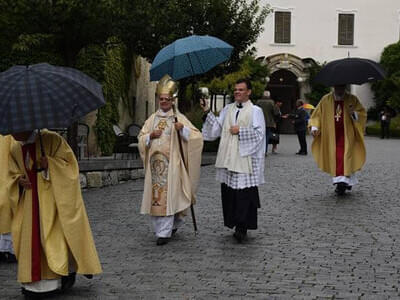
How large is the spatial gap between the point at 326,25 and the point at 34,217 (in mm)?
39694

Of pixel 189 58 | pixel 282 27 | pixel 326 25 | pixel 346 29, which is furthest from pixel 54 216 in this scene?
pixel 346 29

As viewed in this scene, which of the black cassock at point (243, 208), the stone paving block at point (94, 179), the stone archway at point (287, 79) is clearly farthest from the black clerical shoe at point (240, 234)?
the stone archway at point (287, 79)

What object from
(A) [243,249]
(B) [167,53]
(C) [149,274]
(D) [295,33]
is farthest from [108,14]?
(D) [295,33]

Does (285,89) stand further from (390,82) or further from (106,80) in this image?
(106,80)

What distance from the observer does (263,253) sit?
25.0 ft

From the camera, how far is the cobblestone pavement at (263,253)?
242 inches

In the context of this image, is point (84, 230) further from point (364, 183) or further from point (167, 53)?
point (364, 183)

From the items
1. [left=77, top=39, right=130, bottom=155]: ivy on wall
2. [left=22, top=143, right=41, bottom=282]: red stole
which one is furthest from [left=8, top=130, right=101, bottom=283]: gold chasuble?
[left=77, top=39, right=130, bottom=155]: ivy on wall

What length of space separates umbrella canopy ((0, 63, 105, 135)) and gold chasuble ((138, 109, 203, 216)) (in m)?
2.65

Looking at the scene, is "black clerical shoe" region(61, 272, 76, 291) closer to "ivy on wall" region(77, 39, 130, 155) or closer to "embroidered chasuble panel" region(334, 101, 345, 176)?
"embroidered chasuble panel" region(334, 101, 345, 176)

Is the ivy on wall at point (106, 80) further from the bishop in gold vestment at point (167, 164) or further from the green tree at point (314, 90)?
the green tree at point (314, 90)

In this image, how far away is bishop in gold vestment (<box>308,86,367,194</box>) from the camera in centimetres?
1173

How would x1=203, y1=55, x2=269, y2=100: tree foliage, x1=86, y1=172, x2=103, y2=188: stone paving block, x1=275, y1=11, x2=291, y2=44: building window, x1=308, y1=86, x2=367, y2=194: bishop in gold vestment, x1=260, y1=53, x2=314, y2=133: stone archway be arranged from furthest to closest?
x1=275, y1=11, x2=291, y2=44: building window → x1=260, y1=53, x2=314, y2=133: stone archway → x1=203, y1=55, x2=269, y2=100: tree foliage → x1=86, y1=172, x2=103, y2=188: stone paving block → x1=308, y1=86, x2=367, y2=194: bishop in gold vestment

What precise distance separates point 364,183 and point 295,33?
31.0 meters
